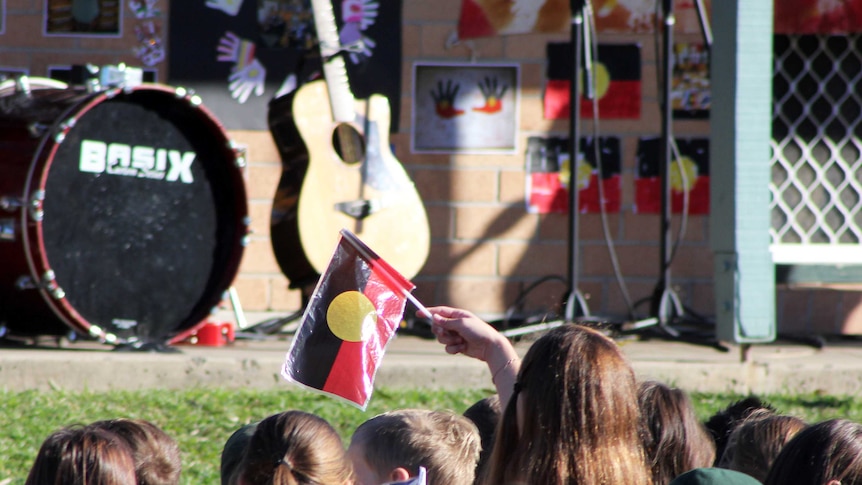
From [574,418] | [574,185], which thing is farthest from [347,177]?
[574,418]

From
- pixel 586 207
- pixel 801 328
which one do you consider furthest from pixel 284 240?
pixel 801 328

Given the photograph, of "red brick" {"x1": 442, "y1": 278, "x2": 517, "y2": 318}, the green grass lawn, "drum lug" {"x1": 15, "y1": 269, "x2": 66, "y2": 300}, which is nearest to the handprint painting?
"red brick" {"x1": 442, "y1": 278, "x2": 517, "y2": 318}

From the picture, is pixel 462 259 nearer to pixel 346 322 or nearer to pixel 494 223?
pixel 494 223

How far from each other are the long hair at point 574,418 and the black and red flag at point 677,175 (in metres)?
4.37

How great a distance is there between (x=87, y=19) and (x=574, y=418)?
4849 millimetres

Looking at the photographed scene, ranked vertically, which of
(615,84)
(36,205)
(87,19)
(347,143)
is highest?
(87,19)

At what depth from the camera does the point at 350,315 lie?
2.39 m

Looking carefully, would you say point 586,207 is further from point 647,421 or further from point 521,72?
point 647,421

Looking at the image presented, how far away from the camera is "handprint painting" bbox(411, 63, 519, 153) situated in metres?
6.13

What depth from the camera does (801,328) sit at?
20.5 ft

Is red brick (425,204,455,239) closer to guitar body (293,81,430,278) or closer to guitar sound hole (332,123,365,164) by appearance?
guitar body (293,81,430,278)

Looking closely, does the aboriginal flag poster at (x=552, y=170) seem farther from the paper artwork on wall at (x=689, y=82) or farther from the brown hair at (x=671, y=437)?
the brown hair at (x=671, y=437)

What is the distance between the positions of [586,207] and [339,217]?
65.4 inches

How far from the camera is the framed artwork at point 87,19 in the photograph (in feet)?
19.6
